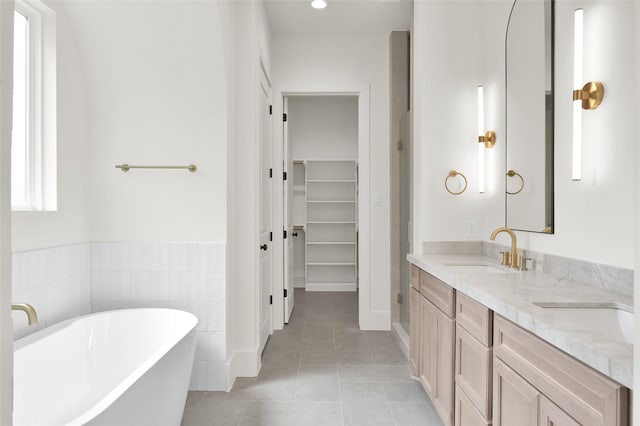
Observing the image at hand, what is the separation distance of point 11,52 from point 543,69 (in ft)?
7.31

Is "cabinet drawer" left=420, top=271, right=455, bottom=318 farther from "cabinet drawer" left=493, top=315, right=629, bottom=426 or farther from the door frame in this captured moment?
the door frame

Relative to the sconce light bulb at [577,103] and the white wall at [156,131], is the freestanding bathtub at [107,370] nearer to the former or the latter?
the white wall at [156,131]

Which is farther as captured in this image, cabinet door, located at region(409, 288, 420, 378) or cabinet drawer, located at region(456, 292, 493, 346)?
cabinet door, located at region(409, 288, 420, 378)

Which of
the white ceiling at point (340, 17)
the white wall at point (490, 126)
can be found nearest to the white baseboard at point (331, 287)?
the white wall at point (490, 126)

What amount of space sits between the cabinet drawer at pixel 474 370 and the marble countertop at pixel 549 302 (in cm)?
20

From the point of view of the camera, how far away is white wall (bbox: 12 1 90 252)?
7.43 ft

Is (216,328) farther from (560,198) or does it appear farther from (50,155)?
(560,198)

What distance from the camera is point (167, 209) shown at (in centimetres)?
262

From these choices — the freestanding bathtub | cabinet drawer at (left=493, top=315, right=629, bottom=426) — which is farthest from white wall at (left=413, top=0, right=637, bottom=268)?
the freestanding bathtub

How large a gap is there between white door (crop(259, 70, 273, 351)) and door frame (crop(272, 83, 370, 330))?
0.46 ft

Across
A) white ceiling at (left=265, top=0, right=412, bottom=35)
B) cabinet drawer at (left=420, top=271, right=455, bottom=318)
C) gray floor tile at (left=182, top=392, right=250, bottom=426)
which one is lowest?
gray floor tile at (left=182, top=392, right=250, bottom=426)

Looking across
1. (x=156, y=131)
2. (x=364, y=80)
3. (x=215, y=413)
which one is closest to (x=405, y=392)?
(x=215, y=413)

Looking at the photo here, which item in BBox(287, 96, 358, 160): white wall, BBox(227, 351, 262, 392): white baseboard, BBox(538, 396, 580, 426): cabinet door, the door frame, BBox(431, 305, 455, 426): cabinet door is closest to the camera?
BBox(538, 396, 580, 426): cabinet door

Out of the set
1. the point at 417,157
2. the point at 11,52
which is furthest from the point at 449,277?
the point at 11,52
